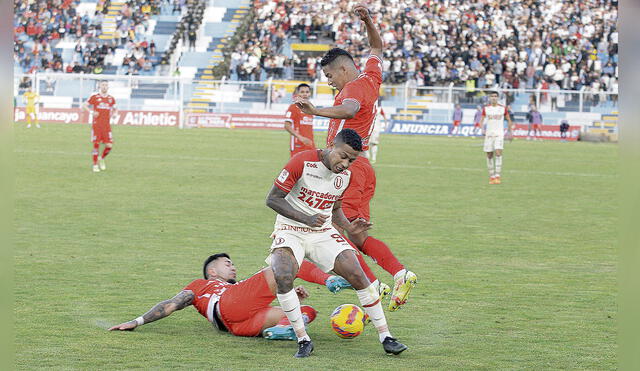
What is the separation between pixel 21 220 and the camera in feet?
48.5

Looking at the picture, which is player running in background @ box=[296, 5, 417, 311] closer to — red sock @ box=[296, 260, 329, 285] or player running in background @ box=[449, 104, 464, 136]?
red sock @ box=[296, 260, 329, 285]

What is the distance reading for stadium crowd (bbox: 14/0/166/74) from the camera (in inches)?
2314

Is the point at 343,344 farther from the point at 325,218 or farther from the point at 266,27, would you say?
the point at 266,27

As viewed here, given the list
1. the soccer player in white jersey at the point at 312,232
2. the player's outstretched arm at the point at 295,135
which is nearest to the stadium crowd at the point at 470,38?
the player's outstretched arm at the point at 295,135

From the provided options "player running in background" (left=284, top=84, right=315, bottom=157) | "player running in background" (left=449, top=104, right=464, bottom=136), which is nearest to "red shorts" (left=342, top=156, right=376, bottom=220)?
"player running in background" (left=284, top=84, right=315, bottom=157)

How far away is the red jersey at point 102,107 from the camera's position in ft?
82.3

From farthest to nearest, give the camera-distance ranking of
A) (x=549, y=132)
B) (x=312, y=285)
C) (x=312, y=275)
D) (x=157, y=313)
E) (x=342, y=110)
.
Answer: (x=549, y=132)
(x=312, y=285)
(x=312, y=275)
(x=342, y=110)
(x=157, y=313)

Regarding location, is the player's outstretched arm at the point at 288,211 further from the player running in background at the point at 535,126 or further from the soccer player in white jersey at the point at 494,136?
the player running in background at the point at 535,126

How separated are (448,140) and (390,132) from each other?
17.8 feet

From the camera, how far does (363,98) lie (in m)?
8.00

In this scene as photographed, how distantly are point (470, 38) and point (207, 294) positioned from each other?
164 feet

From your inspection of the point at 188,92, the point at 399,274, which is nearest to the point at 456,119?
the point at 188,92

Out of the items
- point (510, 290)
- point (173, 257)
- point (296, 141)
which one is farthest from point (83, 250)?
point (296, 141)

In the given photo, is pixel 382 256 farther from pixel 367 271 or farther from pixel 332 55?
pixel 332 55
